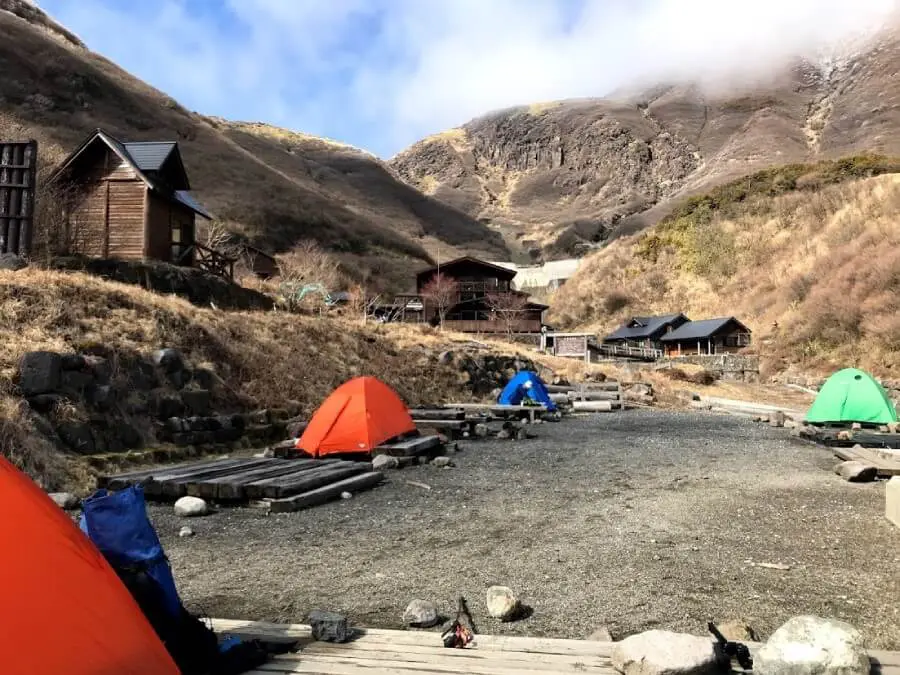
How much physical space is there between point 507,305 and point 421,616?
2137 inches

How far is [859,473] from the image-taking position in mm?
10000

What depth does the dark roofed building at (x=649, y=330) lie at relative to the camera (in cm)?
5772

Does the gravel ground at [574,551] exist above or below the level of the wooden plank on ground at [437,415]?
below

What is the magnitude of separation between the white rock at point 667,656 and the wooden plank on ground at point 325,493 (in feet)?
18.7

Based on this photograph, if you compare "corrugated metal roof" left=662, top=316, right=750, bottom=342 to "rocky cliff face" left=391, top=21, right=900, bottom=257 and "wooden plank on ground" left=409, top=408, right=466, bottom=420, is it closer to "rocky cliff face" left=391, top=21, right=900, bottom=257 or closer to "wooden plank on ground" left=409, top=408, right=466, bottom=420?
"wooden plank on ground" left=409, top=408, right=466, bottom=420

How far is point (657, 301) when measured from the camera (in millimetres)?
67000

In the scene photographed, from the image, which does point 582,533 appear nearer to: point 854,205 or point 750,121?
point 854,205

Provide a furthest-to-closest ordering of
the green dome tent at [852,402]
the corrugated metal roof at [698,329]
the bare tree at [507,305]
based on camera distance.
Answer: the bare tree at [507,305] < the corrugated metal roof at [698,329] < the green dome tent at [852,402]

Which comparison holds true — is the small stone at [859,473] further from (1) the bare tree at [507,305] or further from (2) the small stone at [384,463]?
(1) the bare tree at [507,305]

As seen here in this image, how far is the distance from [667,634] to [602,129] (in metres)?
213

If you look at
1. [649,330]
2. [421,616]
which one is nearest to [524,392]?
[421,616]

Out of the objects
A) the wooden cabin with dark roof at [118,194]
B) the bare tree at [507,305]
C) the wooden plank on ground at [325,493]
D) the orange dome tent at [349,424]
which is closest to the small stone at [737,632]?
the wooden plank on ground at [325,493]

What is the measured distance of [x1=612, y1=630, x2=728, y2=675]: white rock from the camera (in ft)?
10.4

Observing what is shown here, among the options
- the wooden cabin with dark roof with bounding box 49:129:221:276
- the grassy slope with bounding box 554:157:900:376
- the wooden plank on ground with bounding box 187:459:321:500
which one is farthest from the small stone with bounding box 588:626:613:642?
the grassy slope with bounding box 554:157:900:376
